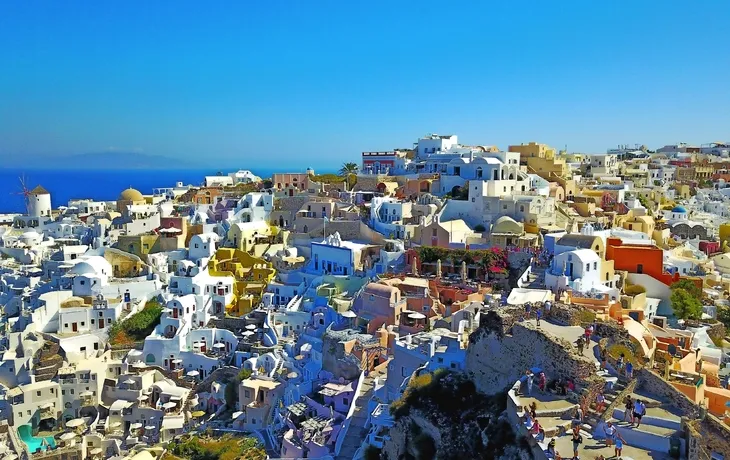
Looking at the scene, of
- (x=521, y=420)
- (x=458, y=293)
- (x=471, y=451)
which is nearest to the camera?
(x=521, y=420)

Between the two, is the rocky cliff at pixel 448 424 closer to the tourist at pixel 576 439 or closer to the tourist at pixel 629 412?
the tourist at pixel 576 439

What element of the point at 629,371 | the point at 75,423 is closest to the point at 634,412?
the point at 629,371

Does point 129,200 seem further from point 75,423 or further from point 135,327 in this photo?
point 75,423

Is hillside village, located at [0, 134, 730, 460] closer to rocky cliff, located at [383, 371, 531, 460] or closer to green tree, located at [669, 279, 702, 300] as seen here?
rocky cliff, located at [383, 371, 531, 460]

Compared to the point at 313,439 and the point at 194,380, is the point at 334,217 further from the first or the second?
the point at 313,439

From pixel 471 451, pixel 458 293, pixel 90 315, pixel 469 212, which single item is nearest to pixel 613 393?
pixel 471 451

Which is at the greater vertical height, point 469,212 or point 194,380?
point 469,212

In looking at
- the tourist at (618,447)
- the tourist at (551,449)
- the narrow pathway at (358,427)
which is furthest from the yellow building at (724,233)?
the tourist at (551,449)
